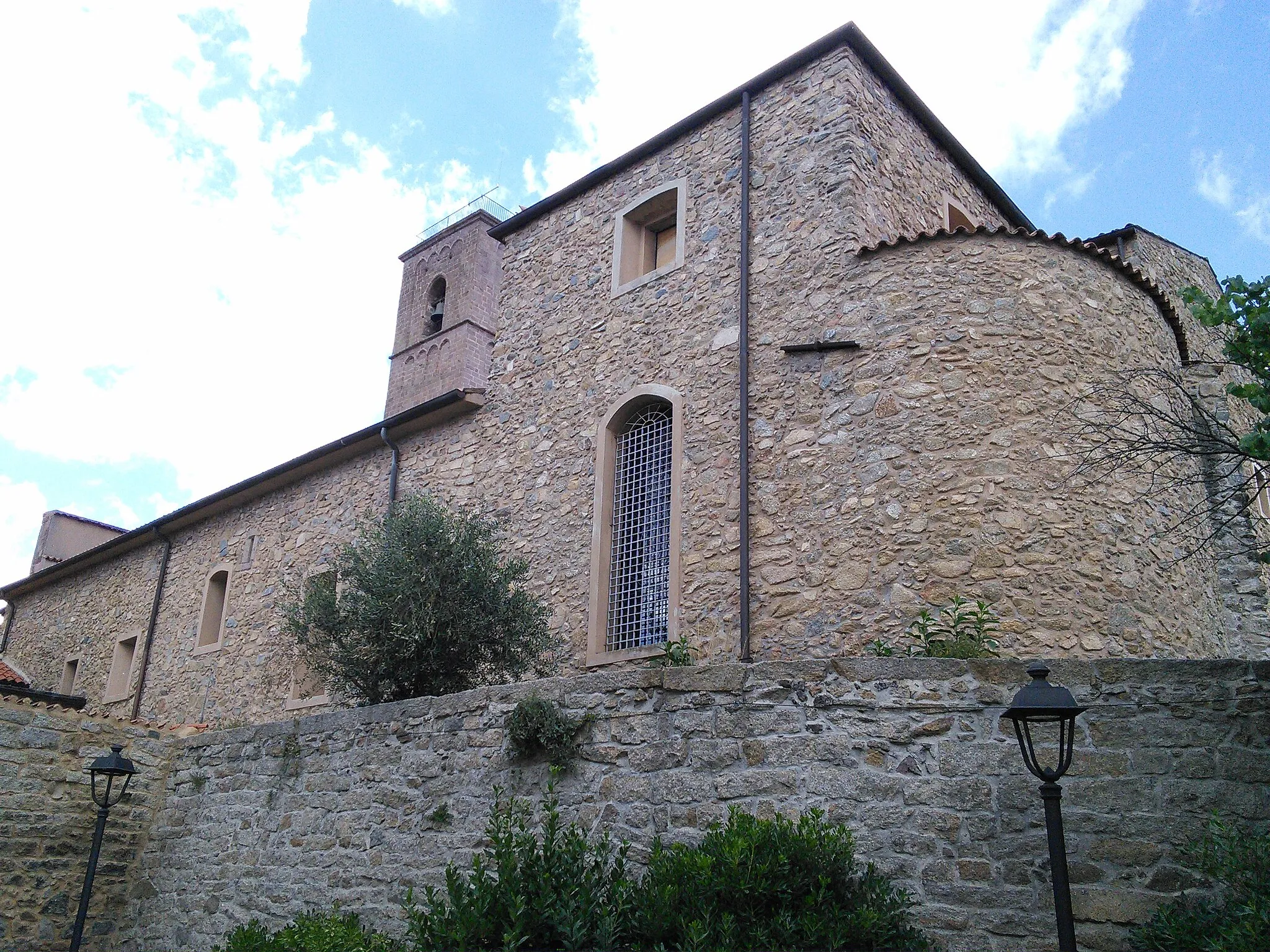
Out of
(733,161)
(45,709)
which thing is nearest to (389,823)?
(45,709)

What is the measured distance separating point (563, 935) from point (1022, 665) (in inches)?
130

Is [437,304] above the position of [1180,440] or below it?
above

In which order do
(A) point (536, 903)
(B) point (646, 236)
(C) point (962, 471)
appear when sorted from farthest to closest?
(B) point (646, 236) < (C) point (962, 471) < (A) point (536, 903)

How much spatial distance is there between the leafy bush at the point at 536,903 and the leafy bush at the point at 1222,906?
2.95 metres

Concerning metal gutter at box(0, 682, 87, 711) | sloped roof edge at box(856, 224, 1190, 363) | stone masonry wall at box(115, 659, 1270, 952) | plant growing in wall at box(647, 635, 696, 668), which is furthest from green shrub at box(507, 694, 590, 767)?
metal gutter at box(0, 682, 87, 711)

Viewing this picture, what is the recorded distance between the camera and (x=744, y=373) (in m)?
11.0

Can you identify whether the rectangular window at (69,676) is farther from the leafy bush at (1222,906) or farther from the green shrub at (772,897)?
the leafy bush at (1222,906)

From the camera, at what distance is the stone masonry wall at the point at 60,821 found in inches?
430

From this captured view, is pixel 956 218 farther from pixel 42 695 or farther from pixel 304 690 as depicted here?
pixel 42 695

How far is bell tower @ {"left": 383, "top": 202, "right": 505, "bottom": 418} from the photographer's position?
1086 inches

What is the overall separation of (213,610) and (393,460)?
5.49 m

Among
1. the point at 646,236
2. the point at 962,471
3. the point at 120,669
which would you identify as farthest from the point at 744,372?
the point at 120,669

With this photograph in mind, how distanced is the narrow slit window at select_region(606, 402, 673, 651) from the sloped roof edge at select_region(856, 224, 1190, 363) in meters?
3.11

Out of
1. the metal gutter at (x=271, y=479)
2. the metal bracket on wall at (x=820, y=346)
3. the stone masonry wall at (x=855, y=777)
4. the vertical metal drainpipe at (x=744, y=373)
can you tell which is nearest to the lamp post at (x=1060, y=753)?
the stone masonry wall at (x=855, y=777)
